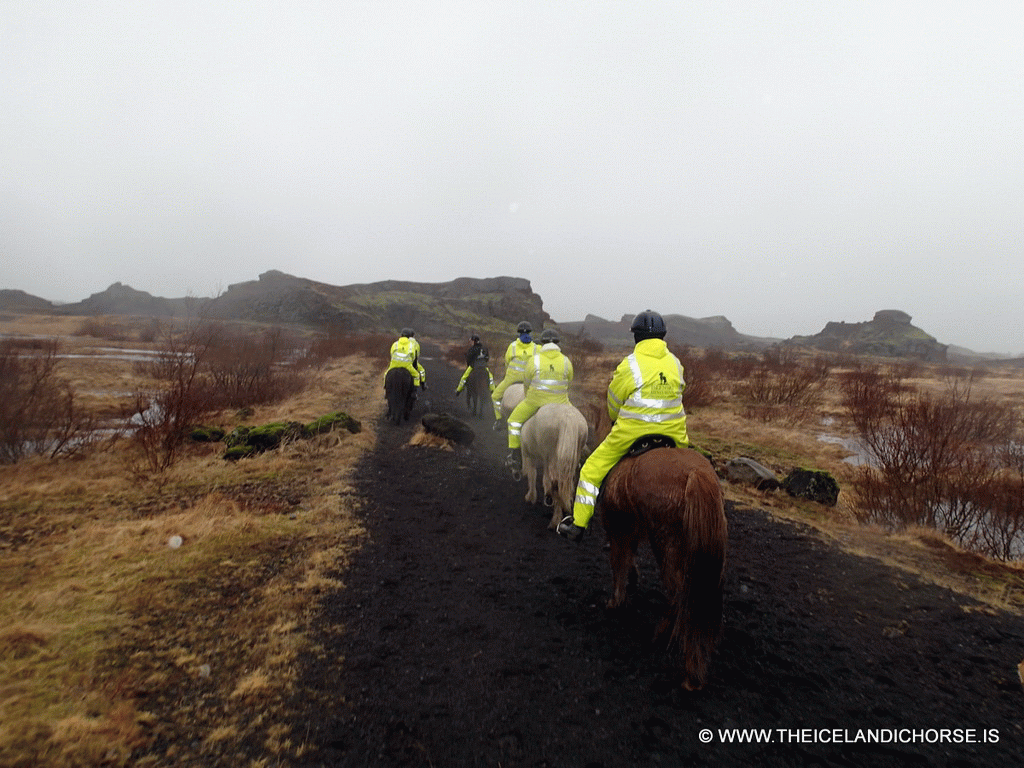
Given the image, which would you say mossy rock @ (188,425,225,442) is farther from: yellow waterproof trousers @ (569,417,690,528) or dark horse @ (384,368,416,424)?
yellow waterproof trousers @ (569,417,690,528)

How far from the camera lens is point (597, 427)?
31.0 ft

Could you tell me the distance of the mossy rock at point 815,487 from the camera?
718 centimetres

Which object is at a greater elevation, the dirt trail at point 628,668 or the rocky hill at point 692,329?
the rocky hill at point 692,329

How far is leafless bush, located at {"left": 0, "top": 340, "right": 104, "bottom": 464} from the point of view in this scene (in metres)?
6.79

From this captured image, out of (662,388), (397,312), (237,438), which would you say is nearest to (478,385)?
(237,438)

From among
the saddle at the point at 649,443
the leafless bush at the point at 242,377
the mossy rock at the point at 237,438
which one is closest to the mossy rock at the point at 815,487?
the saddle at the point at 649,443

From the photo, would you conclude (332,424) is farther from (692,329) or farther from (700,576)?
(692,329)

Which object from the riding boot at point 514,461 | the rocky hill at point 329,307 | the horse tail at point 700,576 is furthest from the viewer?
the rocky hill at point 329,307

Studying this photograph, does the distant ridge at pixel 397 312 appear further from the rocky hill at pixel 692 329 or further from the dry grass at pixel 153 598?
the dry grass at pixel 153 598

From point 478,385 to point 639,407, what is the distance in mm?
9301

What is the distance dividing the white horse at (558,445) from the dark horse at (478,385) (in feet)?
20.9

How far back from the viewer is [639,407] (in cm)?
359

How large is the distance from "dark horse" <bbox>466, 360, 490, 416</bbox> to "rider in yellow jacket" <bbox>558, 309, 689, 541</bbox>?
8645 mm

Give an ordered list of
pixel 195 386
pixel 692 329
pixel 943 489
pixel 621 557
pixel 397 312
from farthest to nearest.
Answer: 1. pixel 692 329
2. pixel 397 312
3. pixel 195 386
4. pixel 943 489
5. pixel 621 557
